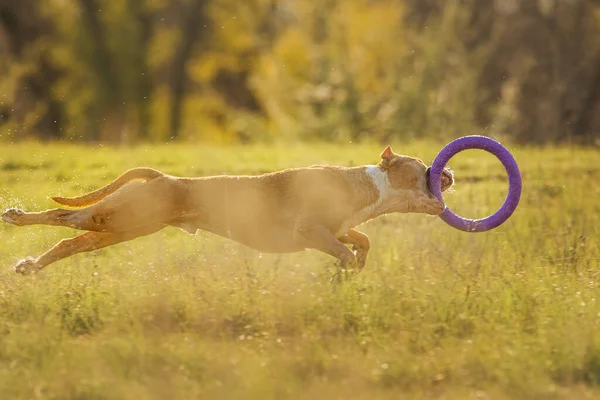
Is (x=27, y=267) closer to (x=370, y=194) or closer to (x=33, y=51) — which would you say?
(x=370, y=194)

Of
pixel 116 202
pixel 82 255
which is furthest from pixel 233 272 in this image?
pixel 82 255

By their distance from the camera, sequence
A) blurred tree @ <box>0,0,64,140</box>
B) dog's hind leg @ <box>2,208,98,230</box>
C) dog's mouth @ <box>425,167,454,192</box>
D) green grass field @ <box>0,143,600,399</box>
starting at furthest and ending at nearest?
blurred tree @ <box>0,0,64,140</box>, dog's mouth @ <box>425,167,454,192</box>, dog's hind leg @ <box>2,208,98,230</box>, green grass field @ <box>0,143,600,399</box>

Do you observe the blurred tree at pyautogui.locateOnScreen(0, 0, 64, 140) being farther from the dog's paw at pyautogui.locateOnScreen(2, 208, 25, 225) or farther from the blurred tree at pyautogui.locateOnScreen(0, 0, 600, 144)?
the dog's paw at pyautogui.locateOnScreen(2, 208, 25, 225)

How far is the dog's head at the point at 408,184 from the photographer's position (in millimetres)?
10102

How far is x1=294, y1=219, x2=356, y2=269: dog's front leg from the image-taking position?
31.3 ft

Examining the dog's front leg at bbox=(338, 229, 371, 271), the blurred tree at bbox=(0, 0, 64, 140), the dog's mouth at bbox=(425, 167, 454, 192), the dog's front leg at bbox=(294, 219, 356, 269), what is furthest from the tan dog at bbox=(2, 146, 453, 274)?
the blurred tree at bbox=(0, 0, 64, 140)

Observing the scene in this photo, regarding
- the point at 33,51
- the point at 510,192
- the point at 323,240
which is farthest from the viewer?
the point at 33,51

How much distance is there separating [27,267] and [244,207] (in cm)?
199

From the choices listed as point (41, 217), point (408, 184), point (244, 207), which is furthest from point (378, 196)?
point (41, 217)

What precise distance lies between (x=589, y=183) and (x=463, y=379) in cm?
794

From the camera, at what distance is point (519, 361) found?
7.60 meters

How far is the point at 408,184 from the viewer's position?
1016cm

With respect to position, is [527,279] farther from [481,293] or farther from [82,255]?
[82,255]

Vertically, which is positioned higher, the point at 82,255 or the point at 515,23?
the point at 515,23
